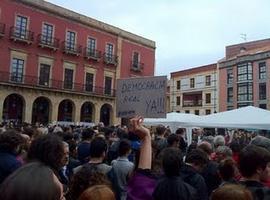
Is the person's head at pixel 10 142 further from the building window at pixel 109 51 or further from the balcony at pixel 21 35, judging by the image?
the building window at pixel 109 51

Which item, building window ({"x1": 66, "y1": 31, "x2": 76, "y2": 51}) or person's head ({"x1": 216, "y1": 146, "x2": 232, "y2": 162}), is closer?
person's head ({"x1": 216, "y1": 146, "x2": 232, "y2": 162})

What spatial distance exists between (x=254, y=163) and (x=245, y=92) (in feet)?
140

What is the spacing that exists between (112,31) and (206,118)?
71.1 feet

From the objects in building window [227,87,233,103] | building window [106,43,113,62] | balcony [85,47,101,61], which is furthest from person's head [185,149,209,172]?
building window [227,87,233,103]

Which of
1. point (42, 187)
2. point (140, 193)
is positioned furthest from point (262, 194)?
point (42, 187)

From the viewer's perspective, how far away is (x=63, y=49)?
30.2 metres

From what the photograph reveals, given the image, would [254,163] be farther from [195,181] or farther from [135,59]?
[135,59]

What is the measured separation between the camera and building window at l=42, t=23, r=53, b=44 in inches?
1144

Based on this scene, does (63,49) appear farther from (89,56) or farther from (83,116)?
(83,116)

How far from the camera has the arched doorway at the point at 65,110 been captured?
1206 inches

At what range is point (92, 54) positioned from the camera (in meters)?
32.3

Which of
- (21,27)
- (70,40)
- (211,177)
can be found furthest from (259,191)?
(70,40)

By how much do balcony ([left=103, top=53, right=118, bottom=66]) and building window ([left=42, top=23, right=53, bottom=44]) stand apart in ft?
18.5

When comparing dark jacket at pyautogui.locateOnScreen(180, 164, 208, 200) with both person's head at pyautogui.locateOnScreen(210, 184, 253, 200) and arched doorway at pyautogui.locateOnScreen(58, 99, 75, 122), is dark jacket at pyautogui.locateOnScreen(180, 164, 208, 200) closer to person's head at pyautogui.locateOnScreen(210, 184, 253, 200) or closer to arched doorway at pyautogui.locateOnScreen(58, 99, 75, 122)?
person's head at pyautogui.locateOnScreen(210, 184, 253, 200)
